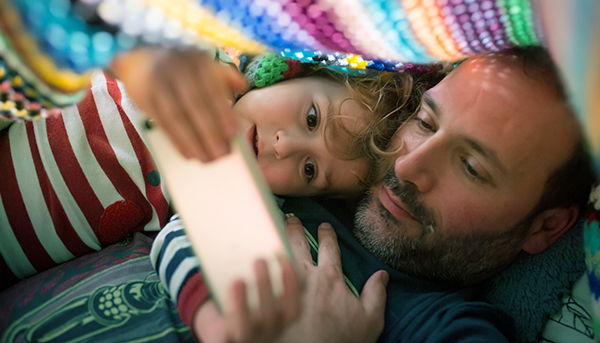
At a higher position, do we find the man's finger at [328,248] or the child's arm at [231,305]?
the child's arm at [231,305]

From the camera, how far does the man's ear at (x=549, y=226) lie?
734mm

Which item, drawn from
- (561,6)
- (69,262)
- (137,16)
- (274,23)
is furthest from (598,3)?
(69,262)

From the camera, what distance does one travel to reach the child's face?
0.85m

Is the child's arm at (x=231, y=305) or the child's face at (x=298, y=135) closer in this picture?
the child's arm at (x=231, y=305)

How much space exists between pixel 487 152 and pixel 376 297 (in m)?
0.34

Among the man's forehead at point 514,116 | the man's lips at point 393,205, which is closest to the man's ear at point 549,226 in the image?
the man's forehead at point 514,116

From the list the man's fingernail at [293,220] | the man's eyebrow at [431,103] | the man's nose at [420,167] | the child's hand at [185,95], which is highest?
the child's hand at [185,95]

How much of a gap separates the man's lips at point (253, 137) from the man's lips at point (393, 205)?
0.33 m

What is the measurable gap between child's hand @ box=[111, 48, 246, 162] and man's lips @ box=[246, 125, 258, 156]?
1.72 feet

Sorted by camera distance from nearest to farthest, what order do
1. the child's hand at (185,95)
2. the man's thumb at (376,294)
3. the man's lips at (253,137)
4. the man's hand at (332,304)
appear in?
the child's hand at (185,95) < the man's hand at (332,304) < the man's thumb at (376,294) < the man's lips at (253,137)

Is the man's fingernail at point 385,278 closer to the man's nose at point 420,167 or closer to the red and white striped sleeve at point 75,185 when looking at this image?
the man's nose at point 420,167

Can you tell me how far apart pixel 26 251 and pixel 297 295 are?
64cm

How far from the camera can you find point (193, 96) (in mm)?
326

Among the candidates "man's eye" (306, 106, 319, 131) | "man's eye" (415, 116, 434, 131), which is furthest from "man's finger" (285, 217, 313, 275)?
"man's eye" (415, 116, 434, 131)
